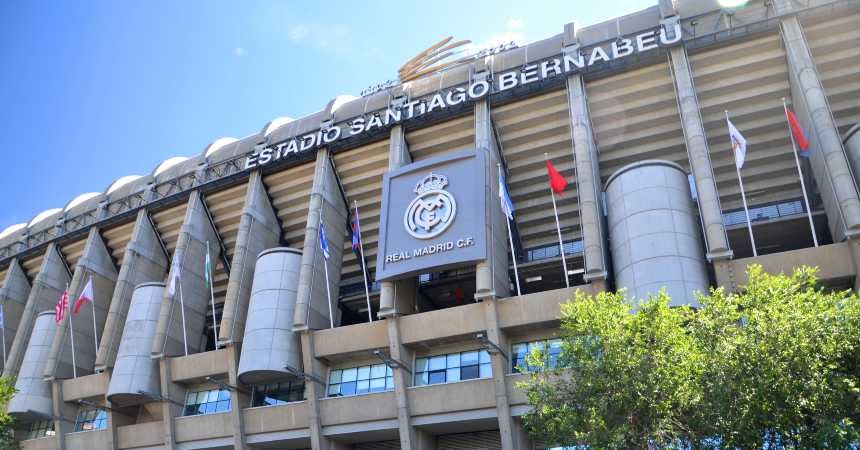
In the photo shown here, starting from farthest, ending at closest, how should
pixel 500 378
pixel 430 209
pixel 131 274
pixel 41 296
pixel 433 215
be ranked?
pixel 41 296 < pixel 131 274 < pixel 430 209 < pixel 433 215 < pixel 500 378

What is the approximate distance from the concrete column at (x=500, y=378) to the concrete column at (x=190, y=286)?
22.4 metres

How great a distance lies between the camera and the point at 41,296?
60.8m

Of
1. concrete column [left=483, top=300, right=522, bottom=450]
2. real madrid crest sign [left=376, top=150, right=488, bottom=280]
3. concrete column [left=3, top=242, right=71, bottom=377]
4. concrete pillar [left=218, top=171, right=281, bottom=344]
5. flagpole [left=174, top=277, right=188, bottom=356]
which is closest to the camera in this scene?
concrete column [left=483, top=300, right=522, bottom=450]

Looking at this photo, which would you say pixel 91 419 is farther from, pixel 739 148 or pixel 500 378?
pixel 739 148

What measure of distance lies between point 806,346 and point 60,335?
49.6 meters

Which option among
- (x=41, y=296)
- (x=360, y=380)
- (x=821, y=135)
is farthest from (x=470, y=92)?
(x=41, y=296)

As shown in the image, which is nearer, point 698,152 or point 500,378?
point 500,378

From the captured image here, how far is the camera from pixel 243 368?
141 ft

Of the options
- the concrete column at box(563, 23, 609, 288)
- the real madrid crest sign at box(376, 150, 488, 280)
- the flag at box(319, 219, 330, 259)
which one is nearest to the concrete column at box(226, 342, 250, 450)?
the flag at box(319, 219, 330, 259)

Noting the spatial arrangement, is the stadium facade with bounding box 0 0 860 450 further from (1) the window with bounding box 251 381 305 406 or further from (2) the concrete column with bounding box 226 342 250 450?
(2) the concrete column with bounding box 226 342 250 450

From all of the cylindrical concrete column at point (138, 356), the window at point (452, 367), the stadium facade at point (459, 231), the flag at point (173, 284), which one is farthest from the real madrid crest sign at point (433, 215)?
the cylindrical concrete column at point (138, 356)

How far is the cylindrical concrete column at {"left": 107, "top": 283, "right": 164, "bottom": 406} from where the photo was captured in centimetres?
4709

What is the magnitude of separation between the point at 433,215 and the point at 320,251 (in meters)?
8.44

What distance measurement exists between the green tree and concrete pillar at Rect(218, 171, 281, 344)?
79.7 feet
